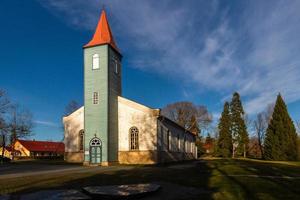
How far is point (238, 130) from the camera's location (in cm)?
5844

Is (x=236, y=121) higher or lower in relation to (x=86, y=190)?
higher

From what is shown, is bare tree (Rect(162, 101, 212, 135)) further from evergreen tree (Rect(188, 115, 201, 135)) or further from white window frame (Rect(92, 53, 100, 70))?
white window frame (Rect(92, 53, 100, 70))

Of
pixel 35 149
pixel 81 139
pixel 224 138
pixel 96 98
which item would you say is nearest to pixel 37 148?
pixel 35 149

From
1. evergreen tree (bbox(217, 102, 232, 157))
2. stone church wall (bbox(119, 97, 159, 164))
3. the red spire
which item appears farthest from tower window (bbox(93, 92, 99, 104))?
evergreen tree (bbox(217, 102, 232, 157))

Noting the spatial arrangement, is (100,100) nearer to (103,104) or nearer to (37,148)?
(103,104)

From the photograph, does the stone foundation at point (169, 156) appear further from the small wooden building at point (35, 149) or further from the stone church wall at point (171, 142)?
the small wooden building at point (35, 149)

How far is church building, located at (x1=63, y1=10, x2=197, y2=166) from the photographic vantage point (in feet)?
94.7

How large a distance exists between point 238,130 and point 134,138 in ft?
111

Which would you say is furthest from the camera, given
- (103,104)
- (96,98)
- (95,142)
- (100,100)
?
(96,98)

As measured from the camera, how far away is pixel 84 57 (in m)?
30.9

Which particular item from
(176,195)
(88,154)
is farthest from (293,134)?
(176,195)

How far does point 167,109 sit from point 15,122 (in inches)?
1147

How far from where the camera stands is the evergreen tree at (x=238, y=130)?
58.2 m

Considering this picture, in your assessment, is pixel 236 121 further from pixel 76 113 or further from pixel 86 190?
pixel 86 190
